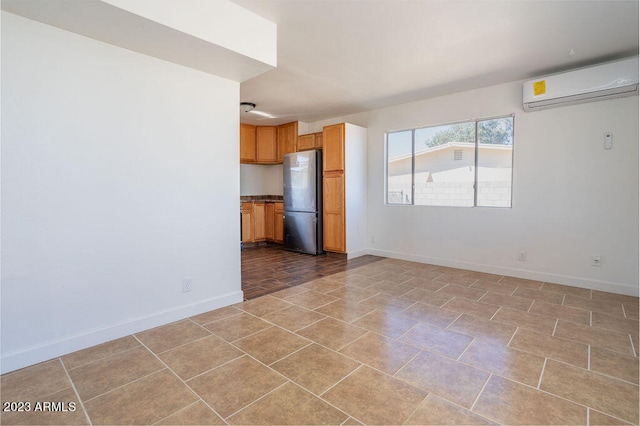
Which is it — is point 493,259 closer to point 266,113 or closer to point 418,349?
point 418,349

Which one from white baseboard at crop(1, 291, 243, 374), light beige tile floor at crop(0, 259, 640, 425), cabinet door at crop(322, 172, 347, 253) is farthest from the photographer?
cabinet door at crop(322, 172, 347, 253)

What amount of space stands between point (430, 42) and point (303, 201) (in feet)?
11.2

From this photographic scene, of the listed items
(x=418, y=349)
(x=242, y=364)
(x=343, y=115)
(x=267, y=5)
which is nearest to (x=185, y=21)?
(x=267, y=5)

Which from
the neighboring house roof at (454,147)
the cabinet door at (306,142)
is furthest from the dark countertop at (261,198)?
the neighboring house roof at (454,147)

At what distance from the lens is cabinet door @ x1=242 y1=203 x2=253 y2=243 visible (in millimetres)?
6383

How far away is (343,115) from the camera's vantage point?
225 inches

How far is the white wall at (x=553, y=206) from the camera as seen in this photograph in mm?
3361

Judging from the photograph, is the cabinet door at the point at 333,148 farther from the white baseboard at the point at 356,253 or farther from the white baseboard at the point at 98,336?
the white baseboard at the point at 98,336

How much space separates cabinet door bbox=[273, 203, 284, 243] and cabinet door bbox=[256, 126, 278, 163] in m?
1.03

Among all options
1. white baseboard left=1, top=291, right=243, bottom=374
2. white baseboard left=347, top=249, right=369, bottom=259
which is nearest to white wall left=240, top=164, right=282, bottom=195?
white baseboard left=347, top=249, right=369, bottom=259

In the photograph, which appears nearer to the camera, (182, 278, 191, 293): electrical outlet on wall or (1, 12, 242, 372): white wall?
(1, 12, 242, 372): white wall

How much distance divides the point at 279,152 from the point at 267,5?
432cm

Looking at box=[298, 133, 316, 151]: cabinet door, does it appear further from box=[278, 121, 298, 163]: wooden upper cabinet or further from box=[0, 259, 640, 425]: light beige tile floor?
box=[0, 259, 640, 425]: light beige tile floor

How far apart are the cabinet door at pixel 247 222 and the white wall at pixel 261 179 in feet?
1.91
